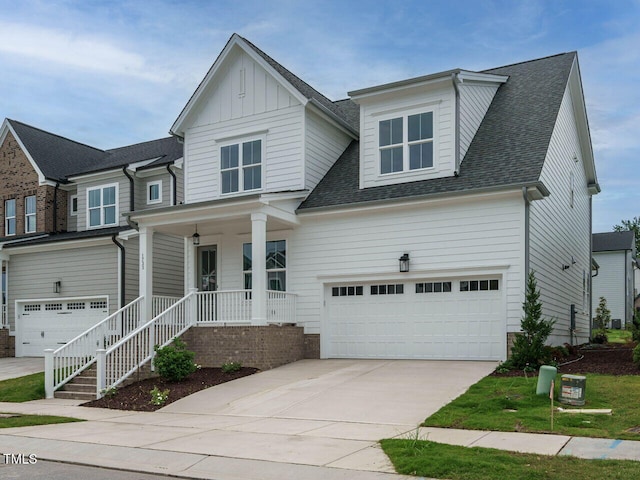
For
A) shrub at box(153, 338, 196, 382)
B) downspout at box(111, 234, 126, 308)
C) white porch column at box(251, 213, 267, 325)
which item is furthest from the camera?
downspout at box(111, 234, 126, 308)

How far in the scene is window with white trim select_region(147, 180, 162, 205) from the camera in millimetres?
25358

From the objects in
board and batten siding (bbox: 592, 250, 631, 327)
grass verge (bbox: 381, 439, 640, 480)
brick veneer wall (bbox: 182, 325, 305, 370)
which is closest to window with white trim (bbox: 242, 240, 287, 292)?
brick veneer wall (bbox: 182, 325, 305, 370)

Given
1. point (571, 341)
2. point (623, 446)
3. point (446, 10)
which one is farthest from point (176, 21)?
point (571, 341)

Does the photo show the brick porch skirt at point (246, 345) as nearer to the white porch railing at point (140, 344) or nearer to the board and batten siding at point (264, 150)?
the white porch railing at point (140, 344)

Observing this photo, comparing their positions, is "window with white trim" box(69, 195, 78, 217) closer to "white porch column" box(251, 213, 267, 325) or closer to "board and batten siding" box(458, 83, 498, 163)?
"white porch column" box(251, 213, 267, 325)

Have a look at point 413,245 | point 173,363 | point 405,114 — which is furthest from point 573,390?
point 405,114

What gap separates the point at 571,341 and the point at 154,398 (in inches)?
524

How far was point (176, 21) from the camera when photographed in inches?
624

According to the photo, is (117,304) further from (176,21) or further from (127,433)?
(127,433)

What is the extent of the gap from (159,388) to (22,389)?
13.1 feet

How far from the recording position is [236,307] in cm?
1739

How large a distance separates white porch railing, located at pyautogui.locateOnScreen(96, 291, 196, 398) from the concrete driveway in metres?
5.31

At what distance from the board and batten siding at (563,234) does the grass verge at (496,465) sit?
8.79 metres

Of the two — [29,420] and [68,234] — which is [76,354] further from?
[68,234]
